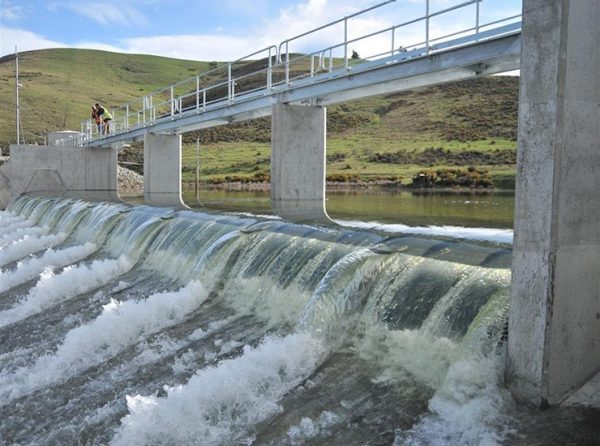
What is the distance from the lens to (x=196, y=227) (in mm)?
13383

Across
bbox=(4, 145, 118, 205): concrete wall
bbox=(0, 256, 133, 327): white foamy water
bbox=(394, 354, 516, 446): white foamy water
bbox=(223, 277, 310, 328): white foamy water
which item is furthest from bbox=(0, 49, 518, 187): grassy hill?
bbox=(394, 354, 516, 446): white foamy water

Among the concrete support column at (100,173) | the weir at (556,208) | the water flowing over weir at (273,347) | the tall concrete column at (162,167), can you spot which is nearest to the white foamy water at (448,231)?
the water flowing over weir at (273,347)

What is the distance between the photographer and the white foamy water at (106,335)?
25.5ft

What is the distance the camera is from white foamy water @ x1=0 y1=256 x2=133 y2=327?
11195mm

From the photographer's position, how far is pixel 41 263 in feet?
49.1

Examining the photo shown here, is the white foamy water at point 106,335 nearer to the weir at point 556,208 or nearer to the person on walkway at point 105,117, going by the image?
the weir at point 556,208

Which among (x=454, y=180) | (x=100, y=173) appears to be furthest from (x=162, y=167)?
(x=454, y=180)

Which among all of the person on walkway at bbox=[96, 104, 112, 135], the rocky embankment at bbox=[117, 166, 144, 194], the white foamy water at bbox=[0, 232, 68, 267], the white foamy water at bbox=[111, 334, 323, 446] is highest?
the person on walkway at bbox=[96, 104, 112, 135]

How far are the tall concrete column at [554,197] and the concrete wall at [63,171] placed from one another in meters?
28.6

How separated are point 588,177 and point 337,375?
11.2ft

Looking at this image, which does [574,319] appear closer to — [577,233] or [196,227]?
[577,233]

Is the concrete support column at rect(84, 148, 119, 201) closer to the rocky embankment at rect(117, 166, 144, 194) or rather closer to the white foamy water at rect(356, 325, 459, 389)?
the rocky embankment at rect(117, 166, 144, 194)

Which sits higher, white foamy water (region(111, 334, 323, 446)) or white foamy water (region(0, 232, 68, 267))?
white foamy water (region(0, 232, 68, 267))

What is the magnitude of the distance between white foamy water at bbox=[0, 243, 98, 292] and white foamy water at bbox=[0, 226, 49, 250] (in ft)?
13.1
